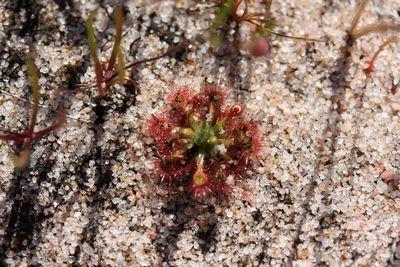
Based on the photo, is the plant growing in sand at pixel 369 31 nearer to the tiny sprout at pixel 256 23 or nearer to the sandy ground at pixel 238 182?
the sandy ground at pixel 238 182

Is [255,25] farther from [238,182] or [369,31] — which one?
[238,182]

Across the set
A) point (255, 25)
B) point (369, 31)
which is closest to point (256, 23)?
point (255, 25)

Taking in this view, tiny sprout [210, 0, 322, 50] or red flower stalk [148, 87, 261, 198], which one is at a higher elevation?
tiny sprout [210, 0, 322, 50]

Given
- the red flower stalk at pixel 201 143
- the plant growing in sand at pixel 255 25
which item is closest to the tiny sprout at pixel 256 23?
the plant growing in sand at pixel 255 25

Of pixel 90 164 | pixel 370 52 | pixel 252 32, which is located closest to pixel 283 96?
pixel 252 32

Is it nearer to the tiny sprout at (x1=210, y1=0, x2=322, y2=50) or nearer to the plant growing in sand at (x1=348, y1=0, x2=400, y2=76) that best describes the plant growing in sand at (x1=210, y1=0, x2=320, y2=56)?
the tiny sprout at (x1=210, y1=0, x2=322, y2=50)

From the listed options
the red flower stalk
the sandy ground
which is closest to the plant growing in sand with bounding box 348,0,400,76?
the sandy ground
